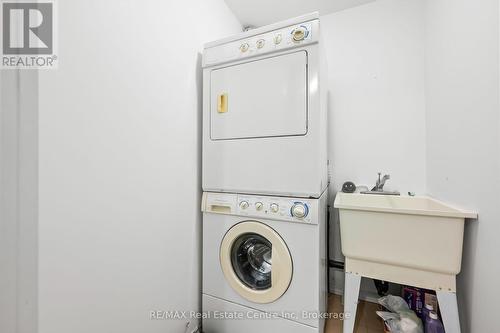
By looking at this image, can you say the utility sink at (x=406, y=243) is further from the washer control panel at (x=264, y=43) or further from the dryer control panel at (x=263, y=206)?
the washer control panel at (x=264, y=43)

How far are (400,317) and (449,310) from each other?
13.1 inches

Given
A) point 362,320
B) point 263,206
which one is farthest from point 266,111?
point 362,320

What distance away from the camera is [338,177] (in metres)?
1.92

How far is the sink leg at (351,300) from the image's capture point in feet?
4.06

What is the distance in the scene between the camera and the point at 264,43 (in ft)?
4.13

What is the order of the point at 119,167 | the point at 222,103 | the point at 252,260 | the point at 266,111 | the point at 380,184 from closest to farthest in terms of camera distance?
the point at 119,167 → the point at 266,111 → the point at 222,103 → the point at 252,260 → the point at 380,184

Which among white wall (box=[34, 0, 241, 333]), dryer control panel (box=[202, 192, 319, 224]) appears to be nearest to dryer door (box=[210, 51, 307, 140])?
white wall (box=[34, 0, 241, 333])

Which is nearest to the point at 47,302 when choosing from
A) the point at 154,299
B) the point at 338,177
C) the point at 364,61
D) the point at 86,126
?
the point at 154,299

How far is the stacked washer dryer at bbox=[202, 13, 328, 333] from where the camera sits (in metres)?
1.16

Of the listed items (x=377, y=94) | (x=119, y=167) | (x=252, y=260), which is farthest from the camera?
(x=377, y=94)

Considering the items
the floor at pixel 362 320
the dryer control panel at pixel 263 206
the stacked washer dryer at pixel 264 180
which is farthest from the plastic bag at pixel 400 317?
the dryer control panel at pixel 263 206

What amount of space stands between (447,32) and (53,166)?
6.81ft

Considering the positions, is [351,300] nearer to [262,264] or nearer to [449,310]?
[449,310]

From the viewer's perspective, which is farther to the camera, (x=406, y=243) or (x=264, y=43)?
(x=264, y=43)
